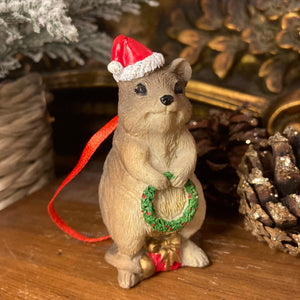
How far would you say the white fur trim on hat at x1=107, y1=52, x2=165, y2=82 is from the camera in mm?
600

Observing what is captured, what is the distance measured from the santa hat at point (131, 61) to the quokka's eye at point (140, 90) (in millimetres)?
16

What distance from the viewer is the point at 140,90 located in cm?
60

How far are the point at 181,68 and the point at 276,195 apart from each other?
0.92 ft

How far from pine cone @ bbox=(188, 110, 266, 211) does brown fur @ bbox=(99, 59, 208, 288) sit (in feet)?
0.60

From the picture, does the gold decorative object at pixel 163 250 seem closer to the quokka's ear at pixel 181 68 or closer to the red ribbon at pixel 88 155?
the red ribbon at pixel 88 155

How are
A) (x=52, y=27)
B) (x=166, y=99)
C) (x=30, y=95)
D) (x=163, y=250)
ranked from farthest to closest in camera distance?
(x=30, y=95) < (x=52, y=27) < (x=163, y=250) < (x=166, y=99)

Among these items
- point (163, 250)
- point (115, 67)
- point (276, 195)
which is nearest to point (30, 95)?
point (115, 67)

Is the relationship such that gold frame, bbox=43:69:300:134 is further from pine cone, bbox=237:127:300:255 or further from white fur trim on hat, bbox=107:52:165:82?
white fur trim on hat, bbox=107:52:165:82

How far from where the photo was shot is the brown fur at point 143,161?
0.60 metres

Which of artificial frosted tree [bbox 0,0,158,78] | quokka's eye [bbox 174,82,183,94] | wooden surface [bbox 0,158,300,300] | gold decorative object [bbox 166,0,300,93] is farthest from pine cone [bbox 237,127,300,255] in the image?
artificial frosted tree [bbox 0,0,158,78]

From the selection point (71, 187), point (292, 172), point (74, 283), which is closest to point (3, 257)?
point (74, 283)

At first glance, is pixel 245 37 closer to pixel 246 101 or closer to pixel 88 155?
pixel 246 101

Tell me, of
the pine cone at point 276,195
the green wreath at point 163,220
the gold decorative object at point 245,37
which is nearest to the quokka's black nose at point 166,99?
the green wreath at point 163,220

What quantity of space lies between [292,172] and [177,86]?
26 cm
